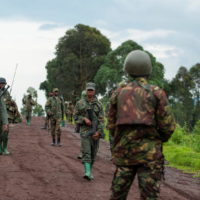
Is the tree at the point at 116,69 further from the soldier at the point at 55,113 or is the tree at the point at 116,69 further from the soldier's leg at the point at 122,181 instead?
the soldier's leg at the point at 122,181

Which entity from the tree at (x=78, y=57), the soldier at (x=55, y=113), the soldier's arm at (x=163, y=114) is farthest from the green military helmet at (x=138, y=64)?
the tree at (x=78, y=57)

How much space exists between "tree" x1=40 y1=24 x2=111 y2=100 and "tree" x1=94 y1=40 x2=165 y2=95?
6.85ft

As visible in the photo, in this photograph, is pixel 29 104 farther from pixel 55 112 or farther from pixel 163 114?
pixel 163 114

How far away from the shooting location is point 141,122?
345cm

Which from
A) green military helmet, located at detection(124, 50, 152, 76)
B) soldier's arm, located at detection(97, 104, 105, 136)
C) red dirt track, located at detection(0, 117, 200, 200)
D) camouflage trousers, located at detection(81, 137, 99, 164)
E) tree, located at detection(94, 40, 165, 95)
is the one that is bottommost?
red dirt track, located at detection(0, 117, 200, 200)

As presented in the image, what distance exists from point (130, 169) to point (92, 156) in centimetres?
389

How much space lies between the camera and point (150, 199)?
3412 mm

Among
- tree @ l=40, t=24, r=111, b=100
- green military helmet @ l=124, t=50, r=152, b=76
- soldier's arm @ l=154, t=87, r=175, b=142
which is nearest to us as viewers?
soldier's arm @ l=154, t=87, r=175, b=142

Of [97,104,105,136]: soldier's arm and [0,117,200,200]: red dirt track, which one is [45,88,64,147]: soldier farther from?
[97,104,105,136]: soldier's arm

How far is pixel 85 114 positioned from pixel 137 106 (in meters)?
4.02

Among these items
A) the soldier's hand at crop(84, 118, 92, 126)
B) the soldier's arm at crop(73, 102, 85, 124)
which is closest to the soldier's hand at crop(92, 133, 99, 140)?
the soldier's hand at crop(84, 118, 92, 126)

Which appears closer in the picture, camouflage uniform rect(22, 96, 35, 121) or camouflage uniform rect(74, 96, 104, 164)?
camouflage uniform rect(74, 96, 104, 164)

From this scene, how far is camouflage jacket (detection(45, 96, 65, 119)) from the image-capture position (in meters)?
13.5

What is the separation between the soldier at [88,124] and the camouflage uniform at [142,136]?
365cm
